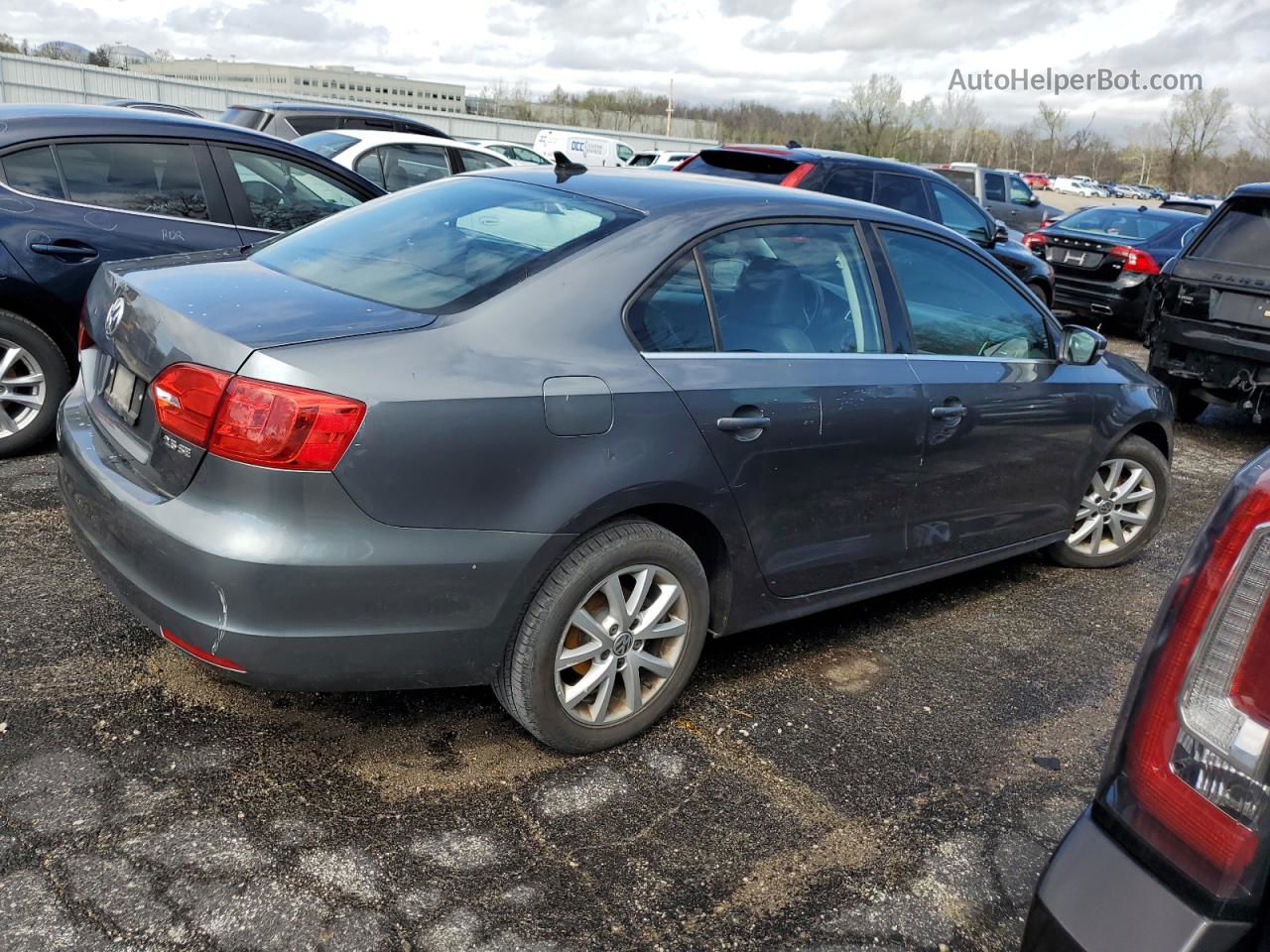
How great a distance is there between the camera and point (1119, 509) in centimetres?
499

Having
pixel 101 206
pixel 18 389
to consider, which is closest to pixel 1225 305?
pixel 101 206

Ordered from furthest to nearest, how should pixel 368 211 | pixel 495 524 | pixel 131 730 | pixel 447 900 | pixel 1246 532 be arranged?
1. pixel 368 211
2. pixel 131 730
3. pixel 495 524
4. pixel 447 900
5. pixel 1246 532

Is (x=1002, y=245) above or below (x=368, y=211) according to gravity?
below

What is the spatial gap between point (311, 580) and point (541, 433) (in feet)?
2.19

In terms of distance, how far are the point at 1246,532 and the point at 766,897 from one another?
150 centimetres

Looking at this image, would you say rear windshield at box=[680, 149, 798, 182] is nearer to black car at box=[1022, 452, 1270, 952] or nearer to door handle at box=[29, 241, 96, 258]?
door handle at box=[29, 241, 96, 258]

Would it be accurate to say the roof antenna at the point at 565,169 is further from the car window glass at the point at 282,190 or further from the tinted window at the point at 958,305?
the car window glass at the point at 282,190

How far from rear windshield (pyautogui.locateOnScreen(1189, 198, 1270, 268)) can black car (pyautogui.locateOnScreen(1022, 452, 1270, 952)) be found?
6.54m

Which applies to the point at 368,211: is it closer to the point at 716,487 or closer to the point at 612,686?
the point at 716,487

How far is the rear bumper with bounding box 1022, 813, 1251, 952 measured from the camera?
4.87 ft

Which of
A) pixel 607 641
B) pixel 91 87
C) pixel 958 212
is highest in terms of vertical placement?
pixel 958 212

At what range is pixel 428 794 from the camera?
114 inches

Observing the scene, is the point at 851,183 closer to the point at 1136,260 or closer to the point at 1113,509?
the point at 1113,509

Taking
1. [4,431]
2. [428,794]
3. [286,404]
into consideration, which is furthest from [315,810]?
[4,431]
